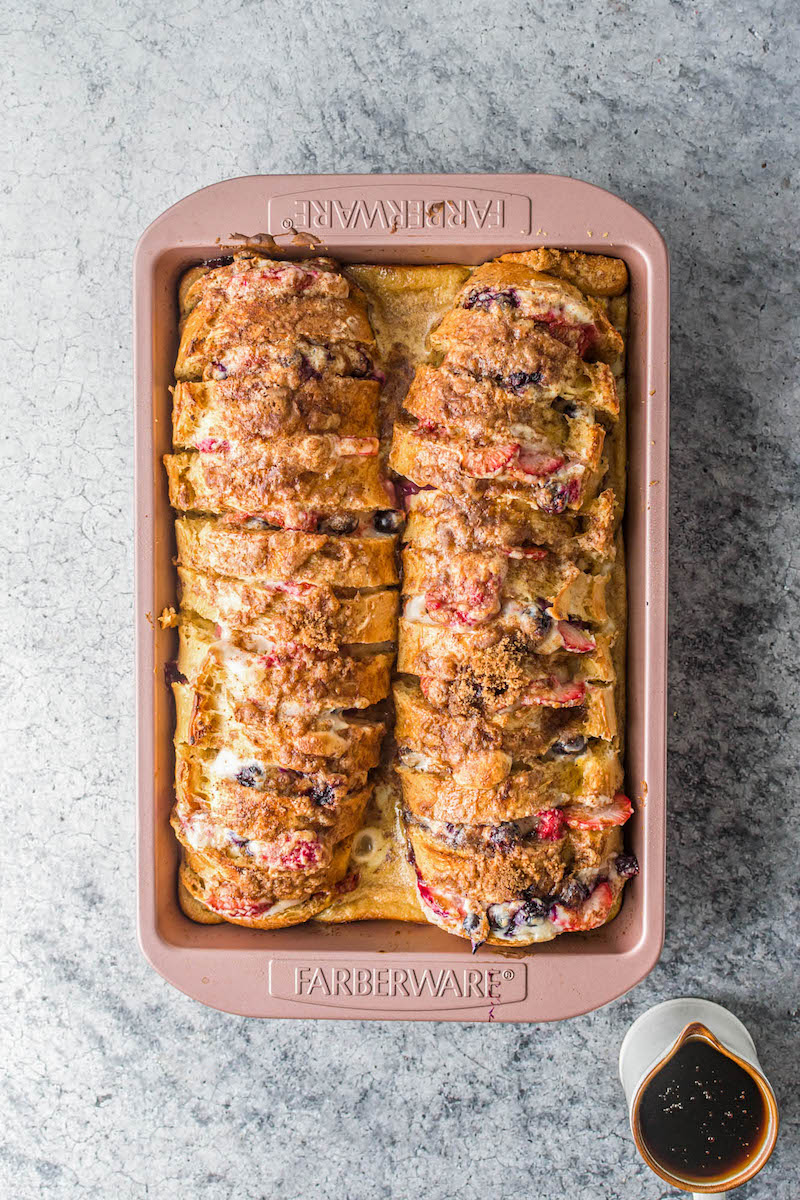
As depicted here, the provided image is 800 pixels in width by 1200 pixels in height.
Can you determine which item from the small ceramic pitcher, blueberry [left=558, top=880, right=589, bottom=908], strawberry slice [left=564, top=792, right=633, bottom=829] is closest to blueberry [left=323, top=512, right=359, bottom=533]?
strawberry slice [left=564, top=792, right=633, bottom=829]

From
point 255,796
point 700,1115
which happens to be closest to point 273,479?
point 255,796

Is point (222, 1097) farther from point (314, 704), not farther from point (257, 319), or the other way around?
point (257, 319)

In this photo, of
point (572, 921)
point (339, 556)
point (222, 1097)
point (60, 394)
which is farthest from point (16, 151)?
point (222, 1097)

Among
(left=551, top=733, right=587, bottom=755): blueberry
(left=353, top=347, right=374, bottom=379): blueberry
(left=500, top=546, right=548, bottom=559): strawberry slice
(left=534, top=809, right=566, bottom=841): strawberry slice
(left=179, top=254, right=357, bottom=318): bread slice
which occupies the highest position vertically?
(left=179, top=254, right=357, bottom=318): bread slice

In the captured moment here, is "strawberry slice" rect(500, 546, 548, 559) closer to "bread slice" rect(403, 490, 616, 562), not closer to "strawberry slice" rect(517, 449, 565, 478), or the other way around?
"bread slice" rect(403, 490, 616, 562)

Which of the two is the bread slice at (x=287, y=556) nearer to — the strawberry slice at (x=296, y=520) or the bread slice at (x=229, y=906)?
the strawberry slice at (x=296, y=520)

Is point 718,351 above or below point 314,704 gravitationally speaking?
above
